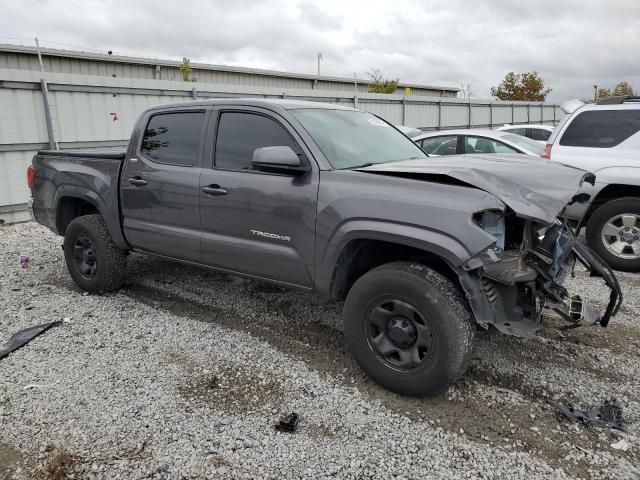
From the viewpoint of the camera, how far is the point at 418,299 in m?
2.98

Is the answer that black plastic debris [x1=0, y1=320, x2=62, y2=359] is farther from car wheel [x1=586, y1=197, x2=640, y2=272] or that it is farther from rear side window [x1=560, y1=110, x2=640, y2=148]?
rear side window [x1=560, y1=110, x2=640, y2=148]

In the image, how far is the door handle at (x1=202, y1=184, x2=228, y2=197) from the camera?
12.8 feet

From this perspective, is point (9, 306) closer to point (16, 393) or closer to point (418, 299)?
point (16, 393)

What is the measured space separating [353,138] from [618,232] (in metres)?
3.67

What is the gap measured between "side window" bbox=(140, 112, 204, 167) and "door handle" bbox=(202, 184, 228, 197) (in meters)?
0.33

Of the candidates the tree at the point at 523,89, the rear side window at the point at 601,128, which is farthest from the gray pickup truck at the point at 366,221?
the tree at the point at 523,89

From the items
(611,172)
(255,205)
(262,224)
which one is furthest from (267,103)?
(611,172)

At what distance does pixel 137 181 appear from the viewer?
452 centimetres

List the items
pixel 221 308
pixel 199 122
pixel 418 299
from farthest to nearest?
→ pixel 221 308
pixel 199 122
pixel 418 299

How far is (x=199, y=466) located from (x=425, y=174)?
2.08m

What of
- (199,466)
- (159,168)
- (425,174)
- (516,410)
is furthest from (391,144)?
(199,466)

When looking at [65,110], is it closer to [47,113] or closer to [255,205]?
[47,113]

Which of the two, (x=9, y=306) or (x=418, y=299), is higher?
(x=418, y=299)

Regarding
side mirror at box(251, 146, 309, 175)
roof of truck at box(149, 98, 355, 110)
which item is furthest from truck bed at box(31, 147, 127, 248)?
side mirror at box(251, 146, 309, 175)
